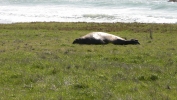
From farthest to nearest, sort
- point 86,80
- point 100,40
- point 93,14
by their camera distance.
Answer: point 93,14 < point 100,40 < point 86,80

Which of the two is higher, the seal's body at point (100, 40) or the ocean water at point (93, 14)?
the seal's body at point (100, 40)

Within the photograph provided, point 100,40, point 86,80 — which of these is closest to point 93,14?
point 100,40

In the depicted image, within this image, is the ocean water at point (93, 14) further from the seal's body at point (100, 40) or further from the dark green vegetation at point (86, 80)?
the dark green vegetation at point (86, 80)

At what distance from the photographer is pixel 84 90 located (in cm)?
1020

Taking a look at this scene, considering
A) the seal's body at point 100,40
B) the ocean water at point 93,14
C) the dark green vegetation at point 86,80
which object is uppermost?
the dark green vegetation at point 86,80

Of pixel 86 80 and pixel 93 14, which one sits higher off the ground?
pixel 86 80

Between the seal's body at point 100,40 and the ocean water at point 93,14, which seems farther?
the ocean water at point 93,14

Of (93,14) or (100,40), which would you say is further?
(93,14)

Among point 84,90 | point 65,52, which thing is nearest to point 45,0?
point 65,52

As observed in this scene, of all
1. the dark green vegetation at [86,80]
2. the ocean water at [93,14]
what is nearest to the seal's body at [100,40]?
the dark green vegetation at [86,80]

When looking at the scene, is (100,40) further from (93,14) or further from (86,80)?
(93,14)

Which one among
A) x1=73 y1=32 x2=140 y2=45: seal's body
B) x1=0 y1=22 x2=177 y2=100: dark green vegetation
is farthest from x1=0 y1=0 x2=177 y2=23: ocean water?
x1=0 y1=22 x2=177 y2=100: dark green vegetation

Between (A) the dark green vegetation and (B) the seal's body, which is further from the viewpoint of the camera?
(B) the seal's body

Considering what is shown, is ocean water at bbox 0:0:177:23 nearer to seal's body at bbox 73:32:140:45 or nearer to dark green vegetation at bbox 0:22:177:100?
seal's body at bbox 73:32:140:45
